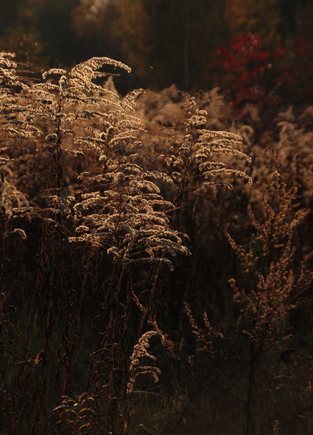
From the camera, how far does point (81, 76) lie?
7.66ft

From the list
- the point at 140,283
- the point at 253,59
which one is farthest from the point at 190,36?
the point at 140,283

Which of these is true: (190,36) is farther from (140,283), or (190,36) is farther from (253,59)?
(140,283)

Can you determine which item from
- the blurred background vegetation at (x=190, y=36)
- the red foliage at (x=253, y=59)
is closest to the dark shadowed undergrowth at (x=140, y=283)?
the red foliage at (x=253, y=59)

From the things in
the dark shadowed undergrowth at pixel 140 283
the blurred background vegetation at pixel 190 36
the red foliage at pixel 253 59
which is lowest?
the dark shadowed undergrowth at pixel 140 283

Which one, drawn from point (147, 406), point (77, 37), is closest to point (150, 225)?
point (147, 406)

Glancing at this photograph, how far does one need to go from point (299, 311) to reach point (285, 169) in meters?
2.09

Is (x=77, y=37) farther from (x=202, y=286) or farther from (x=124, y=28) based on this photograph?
(x=202, y=286)

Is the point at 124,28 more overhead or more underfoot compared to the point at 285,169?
more overhead

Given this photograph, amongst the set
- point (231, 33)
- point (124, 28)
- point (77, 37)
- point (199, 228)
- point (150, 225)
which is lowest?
point (150, 225)

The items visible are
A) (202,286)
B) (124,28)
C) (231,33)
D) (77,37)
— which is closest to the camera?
(202,286)

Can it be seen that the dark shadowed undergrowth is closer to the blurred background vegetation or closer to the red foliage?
the red foliage

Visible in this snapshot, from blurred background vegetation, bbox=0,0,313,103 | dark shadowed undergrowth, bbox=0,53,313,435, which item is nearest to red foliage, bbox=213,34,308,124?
blurred background vegetation, bbox=0,0,313,103

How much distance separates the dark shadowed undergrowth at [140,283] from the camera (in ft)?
7.42

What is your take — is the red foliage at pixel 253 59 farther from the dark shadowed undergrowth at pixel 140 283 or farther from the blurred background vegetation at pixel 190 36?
the dark shadowed undergrowth at pixel 140 283
